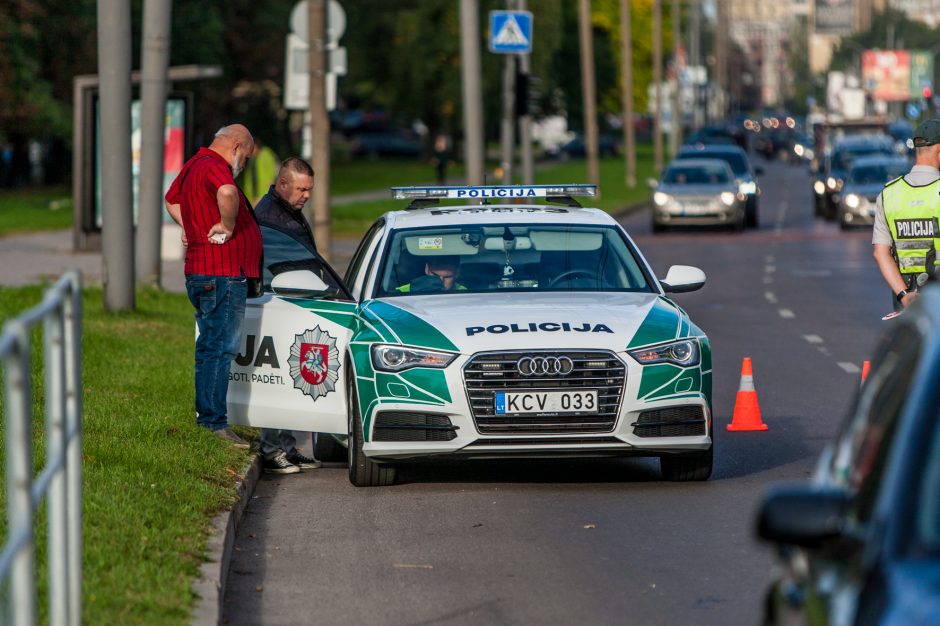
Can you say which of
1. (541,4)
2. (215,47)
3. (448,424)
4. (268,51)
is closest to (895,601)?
(448,424)

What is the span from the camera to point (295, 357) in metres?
10.6

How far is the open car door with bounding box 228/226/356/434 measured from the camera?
34.2 feet

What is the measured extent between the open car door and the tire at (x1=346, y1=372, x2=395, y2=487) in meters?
0.18

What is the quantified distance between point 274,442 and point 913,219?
3589mm

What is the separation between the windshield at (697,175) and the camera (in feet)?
133

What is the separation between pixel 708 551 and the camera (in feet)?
27.6

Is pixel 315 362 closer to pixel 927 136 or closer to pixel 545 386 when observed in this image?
pixel 545 386

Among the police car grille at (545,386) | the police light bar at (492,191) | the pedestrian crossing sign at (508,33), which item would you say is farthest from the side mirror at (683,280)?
the pedestrian crossing sign at (508,33)

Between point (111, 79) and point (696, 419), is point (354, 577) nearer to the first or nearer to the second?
point (696, 419)

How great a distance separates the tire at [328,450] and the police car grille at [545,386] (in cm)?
210

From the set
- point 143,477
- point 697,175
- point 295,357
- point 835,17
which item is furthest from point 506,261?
point 835,17

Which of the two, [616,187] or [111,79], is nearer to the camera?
[111,79]

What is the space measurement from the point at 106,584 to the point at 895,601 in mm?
4069

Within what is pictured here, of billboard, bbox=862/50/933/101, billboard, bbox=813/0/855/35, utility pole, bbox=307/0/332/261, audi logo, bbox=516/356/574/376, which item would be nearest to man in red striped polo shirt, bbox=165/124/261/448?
audi logo, bbox=516/356/574/376
